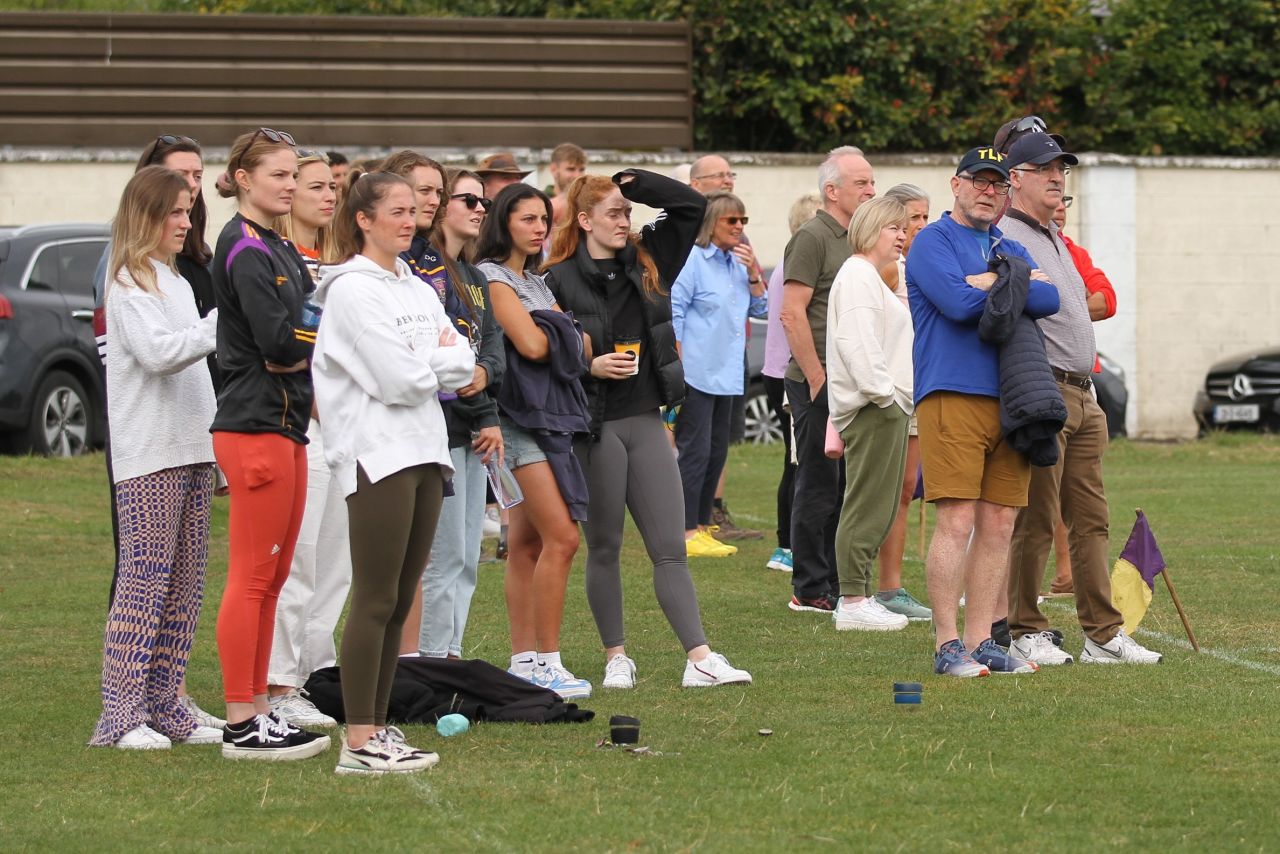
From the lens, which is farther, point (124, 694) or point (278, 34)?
point (278, 34)

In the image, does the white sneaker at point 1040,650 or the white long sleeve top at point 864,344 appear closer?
the white sneaker at point 1040,650

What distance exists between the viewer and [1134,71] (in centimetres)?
2380

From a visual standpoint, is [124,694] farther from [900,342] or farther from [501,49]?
[501,49]

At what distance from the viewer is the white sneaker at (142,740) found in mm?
6457

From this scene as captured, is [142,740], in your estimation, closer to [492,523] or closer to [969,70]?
[492,523]

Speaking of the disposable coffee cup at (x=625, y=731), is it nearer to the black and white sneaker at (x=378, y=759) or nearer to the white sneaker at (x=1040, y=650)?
the black and white sneaker at (x=378, y=759)

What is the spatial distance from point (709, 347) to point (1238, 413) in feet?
36.3

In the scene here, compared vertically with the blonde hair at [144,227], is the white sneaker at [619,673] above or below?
below

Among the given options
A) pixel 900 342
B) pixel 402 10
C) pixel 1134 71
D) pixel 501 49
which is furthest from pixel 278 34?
pixel 900 342

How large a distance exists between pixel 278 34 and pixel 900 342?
13.4 metres

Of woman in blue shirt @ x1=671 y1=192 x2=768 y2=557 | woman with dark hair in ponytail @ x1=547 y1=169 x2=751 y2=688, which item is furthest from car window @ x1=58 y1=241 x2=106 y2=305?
woman with dark hair in ponytail @ x1=547 y1=169 x2=751 y2=688

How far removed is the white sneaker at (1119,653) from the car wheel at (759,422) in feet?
34.4

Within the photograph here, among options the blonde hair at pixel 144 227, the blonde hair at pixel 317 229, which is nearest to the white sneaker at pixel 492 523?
the blonde hair at pixel 317 229


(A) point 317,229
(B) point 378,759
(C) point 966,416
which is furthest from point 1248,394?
(B) point 378,759
